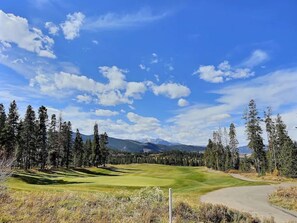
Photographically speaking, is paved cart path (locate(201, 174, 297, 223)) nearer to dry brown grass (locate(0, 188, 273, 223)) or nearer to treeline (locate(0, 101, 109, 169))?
dry brown grass (locate(0, 188, 273, 223))

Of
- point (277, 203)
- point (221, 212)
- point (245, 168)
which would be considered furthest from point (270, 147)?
point (221, 212)

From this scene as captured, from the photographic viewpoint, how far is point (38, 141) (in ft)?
277

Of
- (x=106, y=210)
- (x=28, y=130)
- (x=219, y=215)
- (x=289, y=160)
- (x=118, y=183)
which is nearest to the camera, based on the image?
(x=106, y=210)

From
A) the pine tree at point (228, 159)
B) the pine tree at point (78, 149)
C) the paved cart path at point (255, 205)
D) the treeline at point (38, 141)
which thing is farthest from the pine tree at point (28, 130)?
the pine tree at point (228, 159)

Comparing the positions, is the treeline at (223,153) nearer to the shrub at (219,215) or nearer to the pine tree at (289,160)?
the pine tree at (289,160)

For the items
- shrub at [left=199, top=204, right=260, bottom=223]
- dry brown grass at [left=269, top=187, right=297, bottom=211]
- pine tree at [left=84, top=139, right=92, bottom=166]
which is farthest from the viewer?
pine tree at [left=84, top=139, right=92, bottom=166]

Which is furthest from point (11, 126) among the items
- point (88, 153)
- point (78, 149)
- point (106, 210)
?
point (106, 210)

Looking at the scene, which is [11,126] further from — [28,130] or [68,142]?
[68,142]

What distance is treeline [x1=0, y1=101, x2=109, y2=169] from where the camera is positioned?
69.4 m

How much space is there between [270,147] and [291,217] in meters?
73.8

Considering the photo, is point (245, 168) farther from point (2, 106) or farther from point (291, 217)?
point (291, 217)

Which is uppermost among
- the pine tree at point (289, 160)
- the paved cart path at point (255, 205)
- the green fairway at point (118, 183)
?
the pine tree at point (289, 160)

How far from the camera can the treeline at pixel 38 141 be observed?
6944cm

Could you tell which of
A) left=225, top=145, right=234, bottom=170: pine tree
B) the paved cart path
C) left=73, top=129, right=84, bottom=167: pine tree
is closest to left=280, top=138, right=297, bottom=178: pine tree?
left=225, top=145, right=234, bottom=170: pine tree
